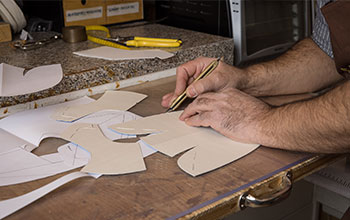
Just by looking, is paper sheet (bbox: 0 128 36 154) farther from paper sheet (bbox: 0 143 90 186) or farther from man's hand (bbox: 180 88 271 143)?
man's hand (bbox: 180 88 271 143)

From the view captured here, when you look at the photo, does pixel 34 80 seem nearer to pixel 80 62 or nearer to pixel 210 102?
pixel 80 62

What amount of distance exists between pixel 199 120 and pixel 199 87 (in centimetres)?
14

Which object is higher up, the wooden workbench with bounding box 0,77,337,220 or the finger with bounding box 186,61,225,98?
the finger with bounding box 186,61,225,98

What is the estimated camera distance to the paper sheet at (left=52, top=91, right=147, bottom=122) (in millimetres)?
1063

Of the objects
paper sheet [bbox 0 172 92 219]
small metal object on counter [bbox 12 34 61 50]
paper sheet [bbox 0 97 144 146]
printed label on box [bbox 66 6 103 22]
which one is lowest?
paper sheet [bbox 0 172 92 219]

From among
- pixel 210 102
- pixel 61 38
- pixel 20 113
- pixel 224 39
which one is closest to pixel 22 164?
pixel 20 113

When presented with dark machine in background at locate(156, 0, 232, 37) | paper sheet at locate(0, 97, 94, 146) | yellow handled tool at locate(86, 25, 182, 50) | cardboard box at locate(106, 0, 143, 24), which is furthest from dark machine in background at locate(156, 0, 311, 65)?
paper sheet at locate(0, 97, 94, 146)

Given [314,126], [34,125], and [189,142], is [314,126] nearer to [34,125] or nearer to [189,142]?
[189,142]

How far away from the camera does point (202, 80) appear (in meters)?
1.12

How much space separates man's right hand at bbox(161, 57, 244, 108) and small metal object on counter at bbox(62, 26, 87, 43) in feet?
1.62

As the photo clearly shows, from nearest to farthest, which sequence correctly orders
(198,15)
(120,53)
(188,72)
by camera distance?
1. (188,72)
2. (120,53)
3. (198,15)

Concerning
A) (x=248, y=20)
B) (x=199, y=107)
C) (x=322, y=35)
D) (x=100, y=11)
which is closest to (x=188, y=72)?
(x=199, y=107)

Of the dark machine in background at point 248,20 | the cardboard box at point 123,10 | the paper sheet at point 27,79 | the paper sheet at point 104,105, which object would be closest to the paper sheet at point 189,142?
the paper sheet at point 104,105

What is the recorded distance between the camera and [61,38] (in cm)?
157
